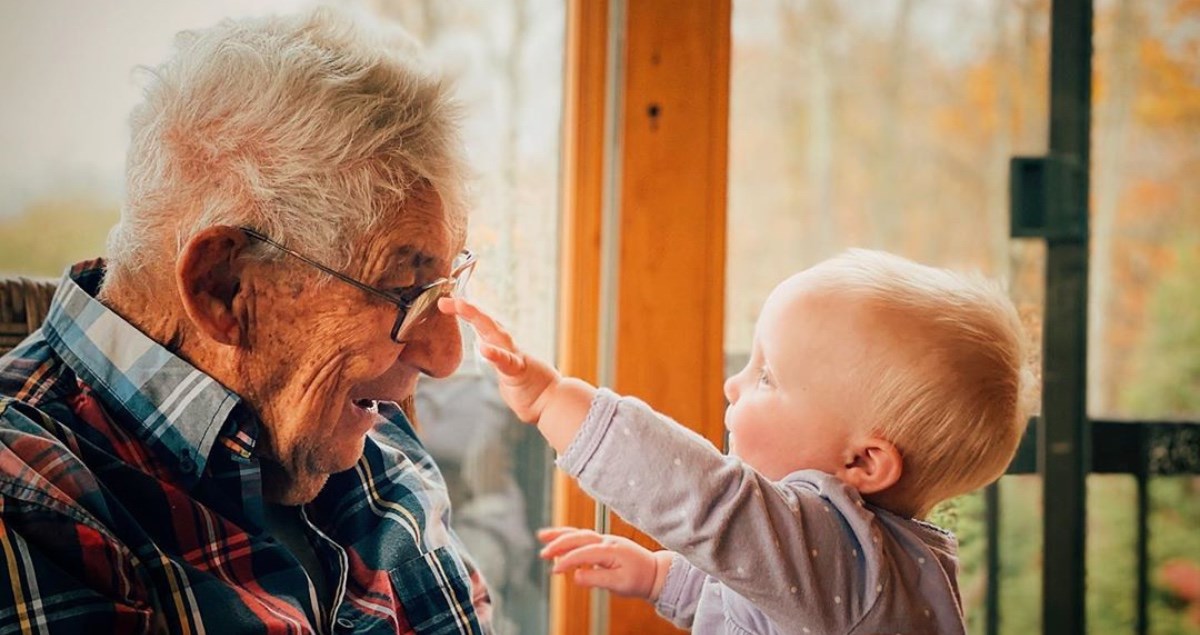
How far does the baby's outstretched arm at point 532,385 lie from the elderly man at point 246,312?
2.9 inches

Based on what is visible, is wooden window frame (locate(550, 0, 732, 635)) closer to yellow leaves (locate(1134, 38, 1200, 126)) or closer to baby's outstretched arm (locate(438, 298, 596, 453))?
baby's outstretched arm (locate(438, 298, 596, 453))

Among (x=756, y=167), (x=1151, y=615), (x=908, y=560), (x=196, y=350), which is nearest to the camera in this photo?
(x=196, y=350)

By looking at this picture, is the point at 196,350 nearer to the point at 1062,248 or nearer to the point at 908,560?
the point at 908,560

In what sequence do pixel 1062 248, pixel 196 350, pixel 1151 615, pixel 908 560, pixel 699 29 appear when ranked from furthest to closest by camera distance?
pixel 1151 615 < pixel 1062 248 < pixel 699 29 < pixel 908 560 < pixel 196 350

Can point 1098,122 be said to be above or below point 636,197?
above

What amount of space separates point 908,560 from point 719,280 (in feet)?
1.62

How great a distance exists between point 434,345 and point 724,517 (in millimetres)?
364

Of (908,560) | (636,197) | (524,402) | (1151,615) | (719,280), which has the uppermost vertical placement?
(636,197)

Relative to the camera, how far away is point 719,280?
151cm

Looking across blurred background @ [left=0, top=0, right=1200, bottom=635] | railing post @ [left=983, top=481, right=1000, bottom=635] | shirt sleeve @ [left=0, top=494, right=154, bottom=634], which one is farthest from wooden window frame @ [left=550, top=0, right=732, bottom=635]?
railing post @ [left=983, top=481, right=1000, bottom=635]

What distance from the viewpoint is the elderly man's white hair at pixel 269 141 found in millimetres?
1035

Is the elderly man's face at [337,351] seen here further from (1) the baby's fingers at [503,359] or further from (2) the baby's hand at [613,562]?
(2) the baby's hand at [613,562]

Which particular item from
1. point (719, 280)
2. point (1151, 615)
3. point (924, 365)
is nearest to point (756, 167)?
point (719, 280)

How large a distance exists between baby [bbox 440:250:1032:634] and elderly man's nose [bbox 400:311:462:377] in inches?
1.5
